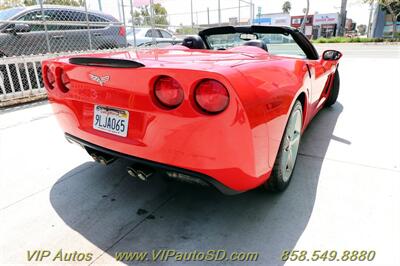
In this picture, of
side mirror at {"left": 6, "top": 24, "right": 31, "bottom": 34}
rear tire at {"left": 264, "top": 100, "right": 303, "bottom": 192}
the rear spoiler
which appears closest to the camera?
the rear spoiler

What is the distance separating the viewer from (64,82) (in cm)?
213

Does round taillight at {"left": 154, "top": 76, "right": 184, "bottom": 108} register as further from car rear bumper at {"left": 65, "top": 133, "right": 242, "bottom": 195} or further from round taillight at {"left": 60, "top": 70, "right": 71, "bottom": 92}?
round taillight at {"left": 60, "top": 70, "right": 71, "bottom": 92}

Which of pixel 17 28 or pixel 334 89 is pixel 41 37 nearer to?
pixel 17 28

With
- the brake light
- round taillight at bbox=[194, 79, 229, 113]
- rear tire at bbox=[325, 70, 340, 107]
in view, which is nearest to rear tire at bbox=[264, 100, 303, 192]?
round taillight at bbox=[194, 79, 229, 113]

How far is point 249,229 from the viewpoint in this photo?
1.92m

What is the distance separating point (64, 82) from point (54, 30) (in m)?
5.15

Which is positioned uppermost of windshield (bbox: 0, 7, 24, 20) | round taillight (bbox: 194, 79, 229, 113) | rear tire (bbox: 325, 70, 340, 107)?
windshield (bbox: 0, 7, 24, 20)

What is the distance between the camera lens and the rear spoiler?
1.72 meters

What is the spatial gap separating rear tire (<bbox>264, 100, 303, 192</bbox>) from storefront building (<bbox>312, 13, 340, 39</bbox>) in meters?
60.9

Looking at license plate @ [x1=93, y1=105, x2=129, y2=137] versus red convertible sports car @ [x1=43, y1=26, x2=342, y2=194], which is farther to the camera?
license plate @ [x1=93, y1=105, x2=129, y2=137]

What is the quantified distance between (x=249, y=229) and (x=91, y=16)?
6884 mm

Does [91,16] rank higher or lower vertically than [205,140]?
higher

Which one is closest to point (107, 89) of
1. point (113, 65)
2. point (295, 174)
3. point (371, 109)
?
point (113, 65)

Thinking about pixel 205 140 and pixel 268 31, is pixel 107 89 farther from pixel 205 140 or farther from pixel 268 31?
pixel 268 31
